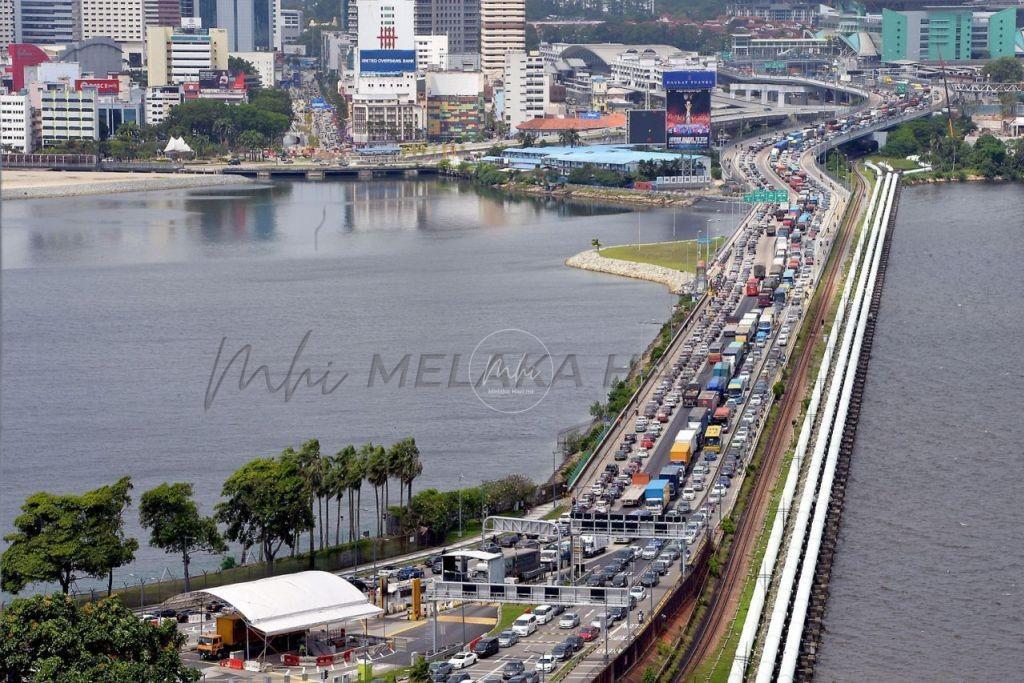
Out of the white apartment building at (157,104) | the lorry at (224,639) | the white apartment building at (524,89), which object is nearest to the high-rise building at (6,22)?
the white apartment building at (157,104)

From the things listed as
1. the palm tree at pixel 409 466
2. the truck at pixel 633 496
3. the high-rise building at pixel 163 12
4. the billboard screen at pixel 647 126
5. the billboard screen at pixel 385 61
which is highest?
the high-rise building at pixel 163 12

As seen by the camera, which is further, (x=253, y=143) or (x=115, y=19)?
(x=115, y=19)

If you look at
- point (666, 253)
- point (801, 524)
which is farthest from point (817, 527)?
point (666, 253)

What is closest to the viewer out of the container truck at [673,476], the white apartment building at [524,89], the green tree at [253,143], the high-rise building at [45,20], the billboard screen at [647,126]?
the container truck at [673,476]

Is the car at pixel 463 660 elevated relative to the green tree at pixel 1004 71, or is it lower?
lower

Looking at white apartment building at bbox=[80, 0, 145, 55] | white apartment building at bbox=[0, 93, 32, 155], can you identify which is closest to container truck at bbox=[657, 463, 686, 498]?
white apartment building at bbox=[0, 93, 32, 155]

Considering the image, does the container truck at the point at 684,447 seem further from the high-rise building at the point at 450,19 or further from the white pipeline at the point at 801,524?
the high-rise building at the point at 450,19

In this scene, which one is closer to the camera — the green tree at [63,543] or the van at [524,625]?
the van at [524,625]

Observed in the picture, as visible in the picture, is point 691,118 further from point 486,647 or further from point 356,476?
point 486,647
